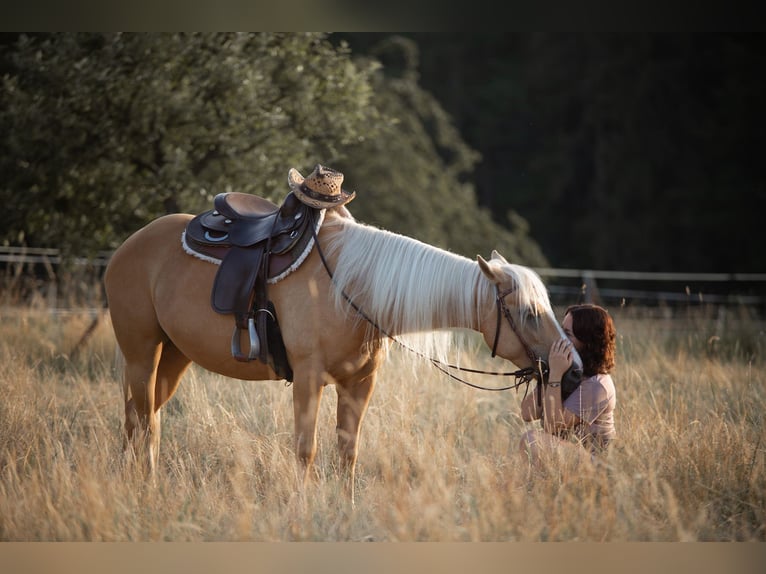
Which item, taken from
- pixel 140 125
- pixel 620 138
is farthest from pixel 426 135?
pixel 140 125

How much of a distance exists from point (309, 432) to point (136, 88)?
4.59 meters

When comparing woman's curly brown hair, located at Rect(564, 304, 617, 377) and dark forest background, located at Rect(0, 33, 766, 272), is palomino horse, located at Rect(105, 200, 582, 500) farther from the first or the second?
dark forest background, located at Rect(0, 33, 766, 272)

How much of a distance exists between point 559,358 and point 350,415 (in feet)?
3.50

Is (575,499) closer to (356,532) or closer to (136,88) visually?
(356,532)

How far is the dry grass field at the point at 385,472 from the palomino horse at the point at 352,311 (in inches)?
12.6

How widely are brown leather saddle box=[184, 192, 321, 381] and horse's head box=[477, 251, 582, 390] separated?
95cm

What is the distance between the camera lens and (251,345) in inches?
142

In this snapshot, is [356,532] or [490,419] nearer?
[356,532]

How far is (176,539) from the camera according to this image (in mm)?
3168

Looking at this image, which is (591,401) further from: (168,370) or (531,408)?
(168,370)

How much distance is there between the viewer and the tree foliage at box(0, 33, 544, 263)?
6777mm

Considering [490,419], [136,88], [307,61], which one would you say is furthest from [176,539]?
[307,61]

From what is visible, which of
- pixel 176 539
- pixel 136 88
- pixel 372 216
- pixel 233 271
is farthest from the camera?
pixel 372 216

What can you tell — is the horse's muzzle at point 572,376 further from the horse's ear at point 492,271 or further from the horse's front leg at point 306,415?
the horse's front leg at point 306,415
